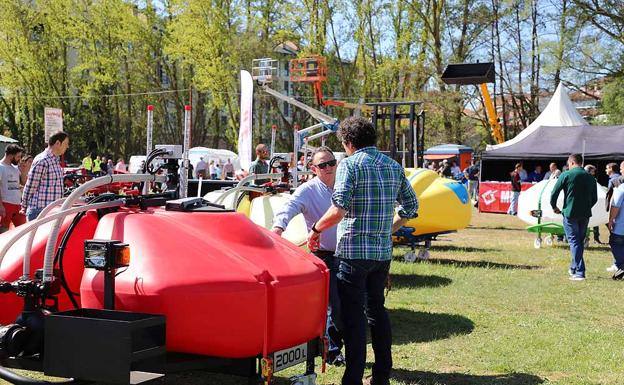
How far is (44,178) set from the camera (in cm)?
802

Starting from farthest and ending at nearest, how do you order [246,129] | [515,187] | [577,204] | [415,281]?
[515,187]
[246,129]
[577,204]
[415,281]

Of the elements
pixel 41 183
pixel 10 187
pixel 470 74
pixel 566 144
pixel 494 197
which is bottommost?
pixel 494 197

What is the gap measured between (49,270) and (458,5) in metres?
41.7

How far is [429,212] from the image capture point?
1210 cm

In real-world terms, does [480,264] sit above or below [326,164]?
below

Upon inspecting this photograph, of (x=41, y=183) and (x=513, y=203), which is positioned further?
(x=513, y=203)

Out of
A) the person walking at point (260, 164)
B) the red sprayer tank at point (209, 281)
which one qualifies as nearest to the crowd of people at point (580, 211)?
the person walking at point (260, 164)

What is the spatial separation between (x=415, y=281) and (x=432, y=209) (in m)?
1.73

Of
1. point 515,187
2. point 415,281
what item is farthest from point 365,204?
point 515,187

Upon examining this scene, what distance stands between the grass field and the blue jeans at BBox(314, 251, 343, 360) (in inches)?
7.8

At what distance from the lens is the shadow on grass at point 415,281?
1038 centimetres

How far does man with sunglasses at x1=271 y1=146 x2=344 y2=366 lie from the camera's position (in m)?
6.04

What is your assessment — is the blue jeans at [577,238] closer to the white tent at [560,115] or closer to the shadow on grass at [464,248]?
the shadow on grass at [464,248]

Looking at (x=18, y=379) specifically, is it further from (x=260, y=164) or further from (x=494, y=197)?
(x=494, y=197)
